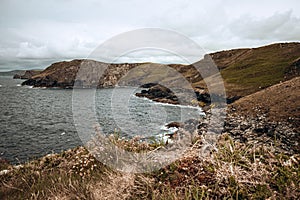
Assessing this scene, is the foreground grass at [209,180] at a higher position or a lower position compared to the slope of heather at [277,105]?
higher

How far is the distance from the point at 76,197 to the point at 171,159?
5.50ft

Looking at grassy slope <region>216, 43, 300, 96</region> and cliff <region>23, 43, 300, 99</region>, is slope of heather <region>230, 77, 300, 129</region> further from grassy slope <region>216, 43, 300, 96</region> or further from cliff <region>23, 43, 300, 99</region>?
grassy slope <region>216, 43, 300, 96</region>

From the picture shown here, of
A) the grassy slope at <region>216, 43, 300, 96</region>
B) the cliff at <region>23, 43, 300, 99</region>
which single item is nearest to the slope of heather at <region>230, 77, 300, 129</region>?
the cliff at <region>23, 43, 300, 99</region>

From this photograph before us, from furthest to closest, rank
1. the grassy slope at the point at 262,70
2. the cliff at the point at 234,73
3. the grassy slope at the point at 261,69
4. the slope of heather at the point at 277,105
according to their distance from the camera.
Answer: the grassy slope at the point at 261,69 < the grassy slope at the point at 262,70 < the cliff at the point at 234,73 < the slope of heather at the point at 277,105

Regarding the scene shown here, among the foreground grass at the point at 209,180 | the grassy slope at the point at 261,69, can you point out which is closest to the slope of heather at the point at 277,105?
the grassy slope at the point at 261,69

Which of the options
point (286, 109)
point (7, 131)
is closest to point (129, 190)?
point (286, 109)

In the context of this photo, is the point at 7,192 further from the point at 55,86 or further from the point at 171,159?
the point at 55,86

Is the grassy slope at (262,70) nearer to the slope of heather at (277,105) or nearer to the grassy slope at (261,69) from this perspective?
the grassy slope at (261,69)

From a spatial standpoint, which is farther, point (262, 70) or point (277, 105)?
point (262, 70)

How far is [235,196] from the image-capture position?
11.0 feet

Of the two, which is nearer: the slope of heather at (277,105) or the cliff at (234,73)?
the slope of heather at (277,105)

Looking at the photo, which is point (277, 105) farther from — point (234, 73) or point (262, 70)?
point (234, 73)

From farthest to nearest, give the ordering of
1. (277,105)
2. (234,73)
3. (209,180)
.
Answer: (234,73) → (277,105) → (209,180)

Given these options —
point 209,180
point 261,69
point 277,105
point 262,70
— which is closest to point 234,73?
point 261,69
